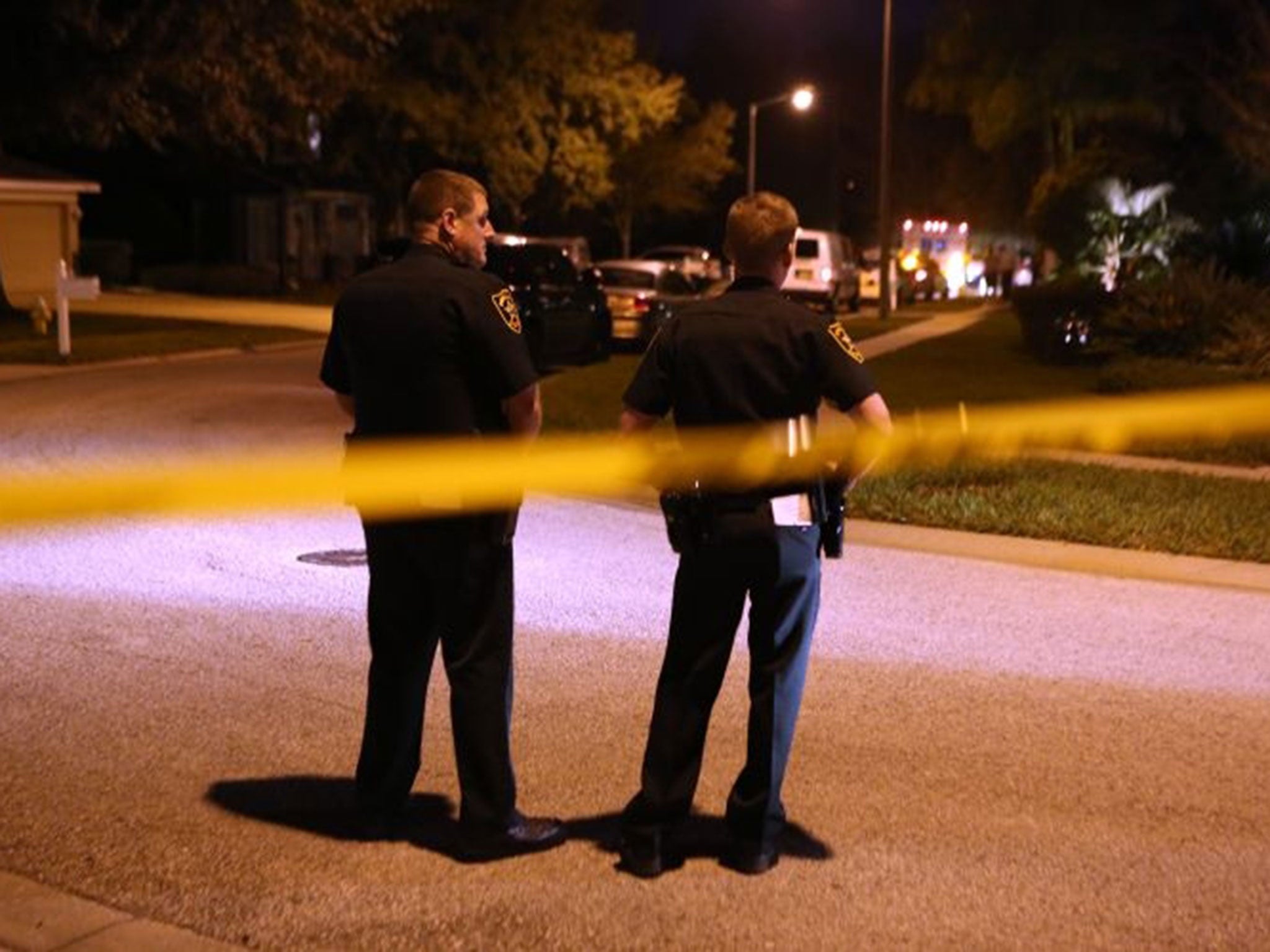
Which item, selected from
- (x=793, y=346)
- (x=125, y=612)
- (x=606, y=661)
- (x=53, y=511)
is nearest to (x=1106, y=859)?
(x=793, y=346)

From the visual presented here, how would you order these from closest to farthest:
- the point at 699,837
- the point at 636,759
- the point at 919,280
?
1. the point at 699,837
2. the point at 636,759
3. the point at 919,280

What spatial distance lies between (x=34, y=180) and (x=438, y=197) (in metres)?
35.9

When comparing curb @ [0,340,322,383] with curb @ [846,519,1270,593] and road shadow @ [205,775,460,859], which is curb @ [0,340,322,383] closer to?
curb @ [846,519,1270,593]

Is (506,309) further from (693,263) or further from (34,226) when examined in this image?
(693,263)

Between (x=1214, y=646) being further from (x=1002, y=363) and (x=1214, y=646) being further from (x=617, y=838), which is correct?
(x=1002, y=363)

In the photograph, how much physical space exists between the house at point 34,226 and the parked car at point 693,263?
1249 centimetres

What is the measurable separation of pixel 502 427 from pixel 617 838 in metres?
1.32

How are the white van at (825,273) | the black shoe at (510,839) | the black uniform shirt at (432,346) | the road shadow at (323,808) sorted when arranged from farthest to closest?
the white van at (825,273) < the road shadow at (323,808) < the black shoe at (510,839) < the black uniform shirt at (432,346)

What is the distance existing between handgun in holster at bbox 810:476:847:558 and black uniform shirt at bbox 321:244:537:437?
0.88 metres

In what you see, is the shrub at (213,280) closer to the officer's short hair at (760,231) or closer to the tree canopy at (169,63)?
the tree canopy at (169,63)

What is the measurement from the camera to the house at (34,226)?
38.9m

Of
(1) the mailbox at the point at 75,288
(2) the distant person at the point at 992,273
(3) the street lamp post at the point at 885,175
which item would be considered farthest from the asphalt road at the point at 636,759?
(2) the distant person at the point at 992,273

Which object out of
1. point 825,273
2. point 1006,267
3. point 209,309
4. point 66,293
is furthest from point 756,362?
point 1006,267

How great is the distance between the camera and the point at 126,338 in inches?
1146
